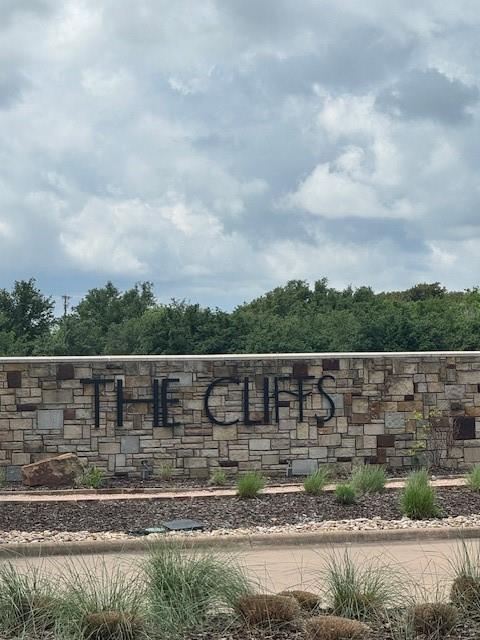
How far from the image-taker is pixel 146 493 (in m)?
15.3

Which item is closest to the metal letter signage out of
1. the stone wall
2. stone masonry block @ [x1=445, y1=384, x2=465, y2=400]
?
the stone wall

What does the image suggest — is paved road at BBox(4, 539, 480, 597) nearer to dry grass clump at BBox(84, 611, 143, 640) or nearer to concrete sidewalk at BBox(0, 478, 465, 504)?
dry grass clump at BBox(84, 611, 143, 640)

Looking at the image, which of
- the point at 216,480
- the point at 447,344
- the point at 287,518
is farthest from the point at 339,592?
the point at 447,344

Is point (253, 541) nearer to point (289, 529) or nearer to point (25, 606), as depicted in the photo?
point (289, 529)

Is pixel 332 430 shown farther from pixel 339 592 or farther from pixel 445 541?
pixel 339 592

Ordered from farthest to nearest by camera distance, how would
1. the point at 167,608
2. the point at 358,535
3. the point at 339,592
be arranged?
the point at 358,535 → the point at 339,592 → the point at 167,608

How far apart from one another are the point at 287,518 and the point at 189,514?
1.27 m

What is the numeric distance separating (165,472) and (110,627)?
1084cm

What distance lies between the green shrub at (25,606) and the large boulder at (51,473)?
362 inches

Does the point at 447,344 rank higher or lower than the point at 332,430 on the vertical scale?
higher

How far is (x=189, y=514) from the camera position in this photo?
12859mm

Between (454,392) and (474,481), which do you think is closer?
(474,481)

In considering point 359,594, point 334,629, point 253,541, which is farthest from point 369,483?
point 334,629

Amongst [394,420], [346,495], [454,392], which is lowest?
[346,495]
